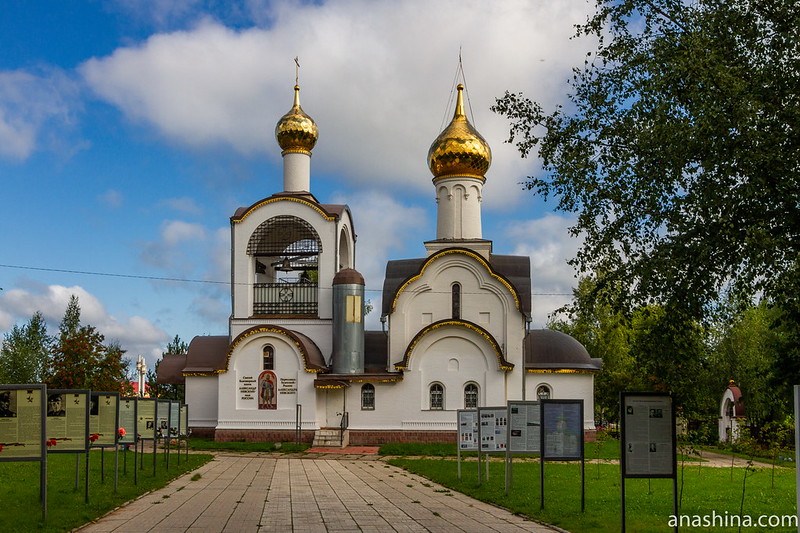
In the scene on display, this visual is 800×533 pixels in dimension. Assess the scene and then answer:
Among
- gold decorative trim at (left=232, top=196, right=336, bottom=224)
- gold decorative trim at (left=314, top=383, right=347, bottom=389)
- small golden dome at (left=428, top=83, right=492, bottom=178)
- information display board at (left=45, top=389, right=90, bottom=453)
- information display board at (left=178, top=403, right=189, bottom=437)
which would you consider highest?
small golden dome at (left=428, top=83, right=492, bottom=178)

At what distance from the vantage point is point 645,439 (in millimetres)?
10242

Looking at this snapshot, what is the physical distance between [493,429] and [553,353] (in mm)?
15741

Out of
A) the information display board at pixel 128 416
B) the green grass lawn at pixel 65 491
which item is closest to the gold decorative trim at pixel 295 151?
the green grass lawn at pixel 65 491

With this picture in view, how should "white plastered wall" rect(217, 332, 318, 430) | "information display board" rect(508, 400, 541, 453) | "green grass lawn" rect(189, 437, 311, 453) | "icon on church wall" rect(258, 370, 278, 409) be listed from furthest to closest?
"icon on church wall" rect(258, 370, 278, 409)
"white plastered wall" rect(217, 332, 318, 430)
"green grass lawn" rect(189, 437, 311, 453)
"information display board" rect(508, 400, 541, 453)

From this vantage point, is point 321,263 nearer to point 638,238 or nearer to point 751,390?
point 751,390

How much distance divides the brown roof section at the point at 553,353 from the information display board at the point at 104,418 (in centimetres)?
1916

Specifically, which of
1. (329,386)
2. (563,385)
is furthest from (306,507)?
(563,385)

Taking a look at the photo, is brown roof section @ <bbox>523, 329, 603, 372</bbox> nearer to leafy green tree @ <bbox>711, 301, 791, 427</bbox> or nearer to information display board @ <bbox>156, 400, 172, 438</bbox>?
leafy green tree @ <bbox>711, 301, 791, 427</bbox>

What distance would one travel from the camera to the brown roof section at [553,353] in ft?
103

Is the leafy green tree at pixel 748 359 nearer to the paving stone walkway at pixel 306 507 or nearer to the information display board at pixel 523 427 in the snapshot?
the paving stone walkway at pixel 306 507

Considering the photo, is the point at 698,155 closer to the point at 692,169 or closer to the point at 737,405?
the point at 692,169

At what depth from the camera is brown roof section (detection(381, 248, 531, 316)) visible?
32.9 meters

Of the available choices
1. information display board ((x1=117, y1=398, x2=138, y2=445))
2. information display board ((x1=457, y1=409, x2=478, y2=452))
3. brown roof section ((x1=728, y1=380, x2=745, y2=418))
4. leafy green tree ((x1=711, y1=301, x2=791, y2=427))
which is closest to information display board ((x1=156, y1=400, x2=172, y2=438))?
information display board ((x1=117, y1=398, x2=138, y2=445))

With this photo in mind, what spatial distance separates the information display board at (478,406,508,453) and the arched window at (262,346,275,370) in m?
15.7
